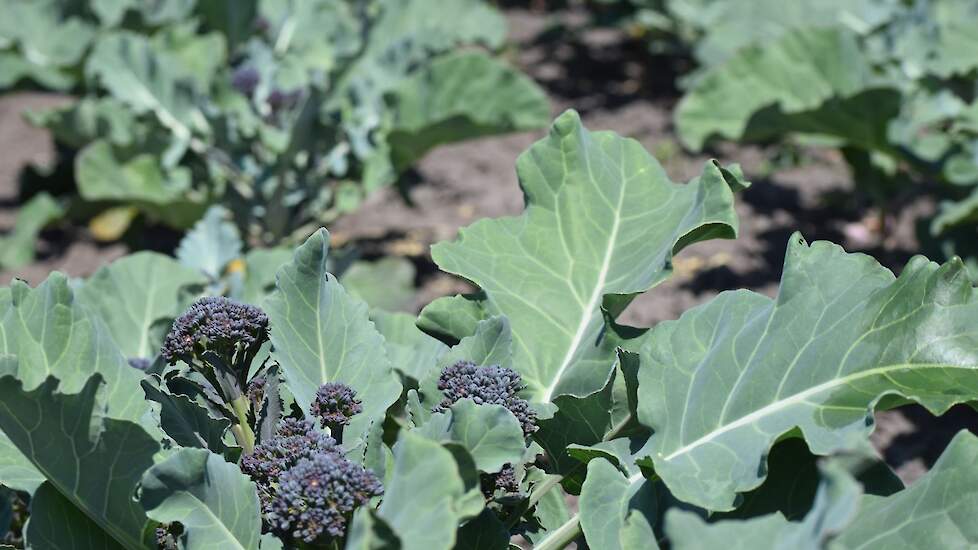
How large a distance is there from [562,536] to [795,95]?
316 cm

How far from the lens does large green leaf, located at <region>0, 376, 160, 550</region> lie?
1.55m

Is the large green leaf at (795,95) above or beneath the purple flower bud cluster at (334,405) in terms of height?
beneath

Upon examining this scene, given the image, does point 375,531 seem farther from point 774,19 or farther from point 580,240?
point 774,19

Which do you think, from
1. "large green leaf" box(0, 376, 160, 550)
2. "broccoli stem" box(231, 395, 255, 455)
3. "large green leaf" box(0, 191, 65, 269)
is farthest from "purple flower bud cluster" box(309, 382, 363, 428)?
"large green leaf" box(0, 191, 65, 269)

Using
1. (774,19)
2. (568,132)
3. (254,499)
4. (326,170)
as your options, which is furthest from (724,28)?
(254,499)

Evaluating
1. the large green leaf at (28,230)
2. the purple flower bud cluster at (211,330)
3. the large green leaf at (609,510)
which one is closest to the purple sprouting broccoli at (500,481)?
the large green leaf at (609,510)

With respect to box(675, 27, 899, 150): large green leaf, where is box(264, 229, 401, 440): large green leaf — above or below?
above

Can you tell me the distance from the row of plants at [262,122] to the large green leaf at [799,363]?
2.69 meters

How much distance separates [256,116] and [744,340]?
344cm

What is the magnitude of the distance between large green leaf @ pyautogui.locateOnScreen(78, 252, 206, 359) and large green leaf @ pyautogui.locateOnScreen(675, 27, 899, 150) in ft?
8.20

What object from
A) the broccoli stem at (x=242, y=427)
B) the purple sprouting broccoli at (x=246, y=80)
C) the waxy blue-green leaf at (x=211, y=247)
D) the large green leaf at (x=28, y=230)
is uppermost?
the broccoli stem at (x=242, y=427)

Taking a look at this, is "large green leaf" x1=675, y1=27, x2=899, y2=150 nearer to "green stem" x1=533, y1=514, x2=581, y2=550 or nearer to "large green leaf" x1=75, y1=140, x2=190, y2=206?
"large green leaf" x1=75, y1=140, x2=190, y2=206

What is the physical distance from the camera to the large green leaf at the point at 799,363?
152 cm

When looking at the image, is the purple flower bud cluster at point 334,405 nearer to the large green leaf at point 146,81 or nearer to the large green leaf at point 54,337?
the large green leaf at point 54,337
